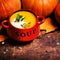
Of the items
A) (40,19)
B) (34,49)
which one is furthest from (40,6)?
(34,49)

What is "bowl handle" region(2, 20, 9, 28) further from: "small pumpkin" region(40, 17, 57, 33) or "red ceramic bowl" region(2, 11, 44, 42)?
"small pumpkin" region(40, 17, 57, 33)

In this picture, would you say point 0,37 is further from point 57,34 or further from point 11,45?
point 57,34

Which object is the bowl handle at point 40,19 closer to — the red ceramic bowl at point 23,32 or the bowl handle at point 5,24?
the red ceramic bowl at point 23,32

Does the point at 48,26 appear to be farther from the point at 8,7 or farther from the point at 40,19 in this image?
the point at 8,7

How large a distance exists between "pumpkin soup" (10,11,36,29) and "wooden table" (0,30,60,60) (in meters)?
0.06

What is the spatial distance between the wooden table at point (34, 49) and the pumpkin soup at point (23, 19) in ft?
0.21

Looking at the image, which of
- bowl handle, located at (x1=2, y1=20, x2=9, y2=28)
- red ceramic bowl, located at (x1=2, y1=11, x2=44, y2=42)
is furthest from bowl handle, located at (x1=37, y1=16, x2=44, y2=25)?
bowl handle, located at (x1=2, y1=20, x2=9, y2=28)

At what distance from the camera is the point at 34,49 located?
742 mm

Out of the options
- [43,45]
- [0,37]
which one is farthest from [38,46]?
[0,37]

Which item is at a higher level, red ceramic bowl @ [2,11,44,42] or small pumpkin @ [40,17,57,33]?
red ceramic bowl @ [2,11,44,42]

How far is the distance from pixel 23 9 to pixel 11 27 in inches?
3.3

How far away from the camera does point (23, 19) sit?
747mm

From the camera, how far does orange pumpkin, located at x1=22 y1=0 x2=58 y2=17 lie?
2.53ft

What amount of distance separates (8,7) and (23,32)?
109 mm
